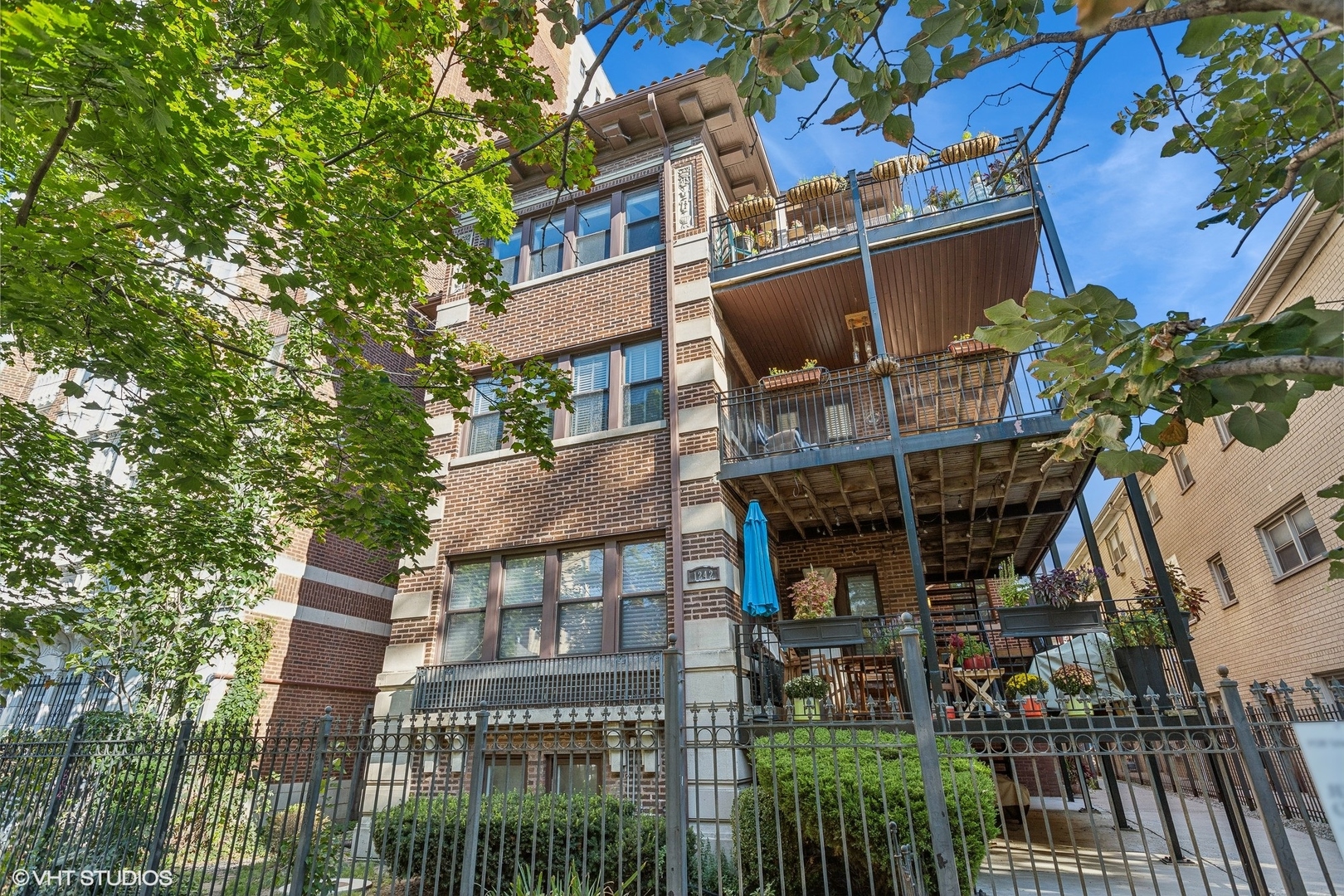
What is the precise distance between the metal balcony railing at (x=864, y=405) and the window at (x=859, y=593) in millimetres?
2523

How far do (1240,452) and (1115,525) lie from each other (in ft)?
34.0

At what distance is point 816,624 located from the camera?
8.72 metres

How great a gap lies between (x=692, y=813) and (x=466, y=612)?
15.3 feet

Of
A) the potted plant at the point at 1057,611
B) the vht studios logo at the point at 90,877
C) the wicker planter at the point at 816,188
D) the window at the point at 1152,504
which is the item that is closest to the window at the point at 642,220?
the wicker planter at the point at 816,188

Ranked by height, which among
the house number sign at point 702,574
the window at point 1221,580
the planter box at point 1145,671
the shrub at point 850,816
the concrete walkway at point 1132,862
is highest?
the window at point 1221,580

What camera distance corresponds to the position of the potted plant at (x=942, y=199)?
406 inches

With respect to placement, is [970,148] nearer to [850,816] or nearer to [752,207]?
[752,207]

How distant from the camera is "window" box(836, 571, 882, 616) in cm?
1140

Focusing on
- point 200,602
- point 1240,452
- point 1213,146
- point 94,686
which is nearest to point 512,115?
point 1213,146

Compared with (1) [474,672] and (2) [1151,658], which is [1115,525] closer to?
(2) [1151,658]

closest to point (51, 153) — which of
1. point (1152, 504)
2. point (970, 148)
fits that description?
point (970, 148)

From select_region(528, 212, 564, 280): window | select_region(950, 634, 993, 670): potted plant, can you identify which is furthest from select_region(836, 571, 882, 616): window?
select_region(528, 212, 564, 280): window

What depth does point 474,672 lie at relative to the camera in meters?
9.74

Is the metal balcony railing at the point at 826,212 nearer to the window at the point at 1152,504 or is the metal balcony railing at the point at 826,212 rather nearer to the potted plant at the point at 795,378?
the potted plant at the point at 795,378
